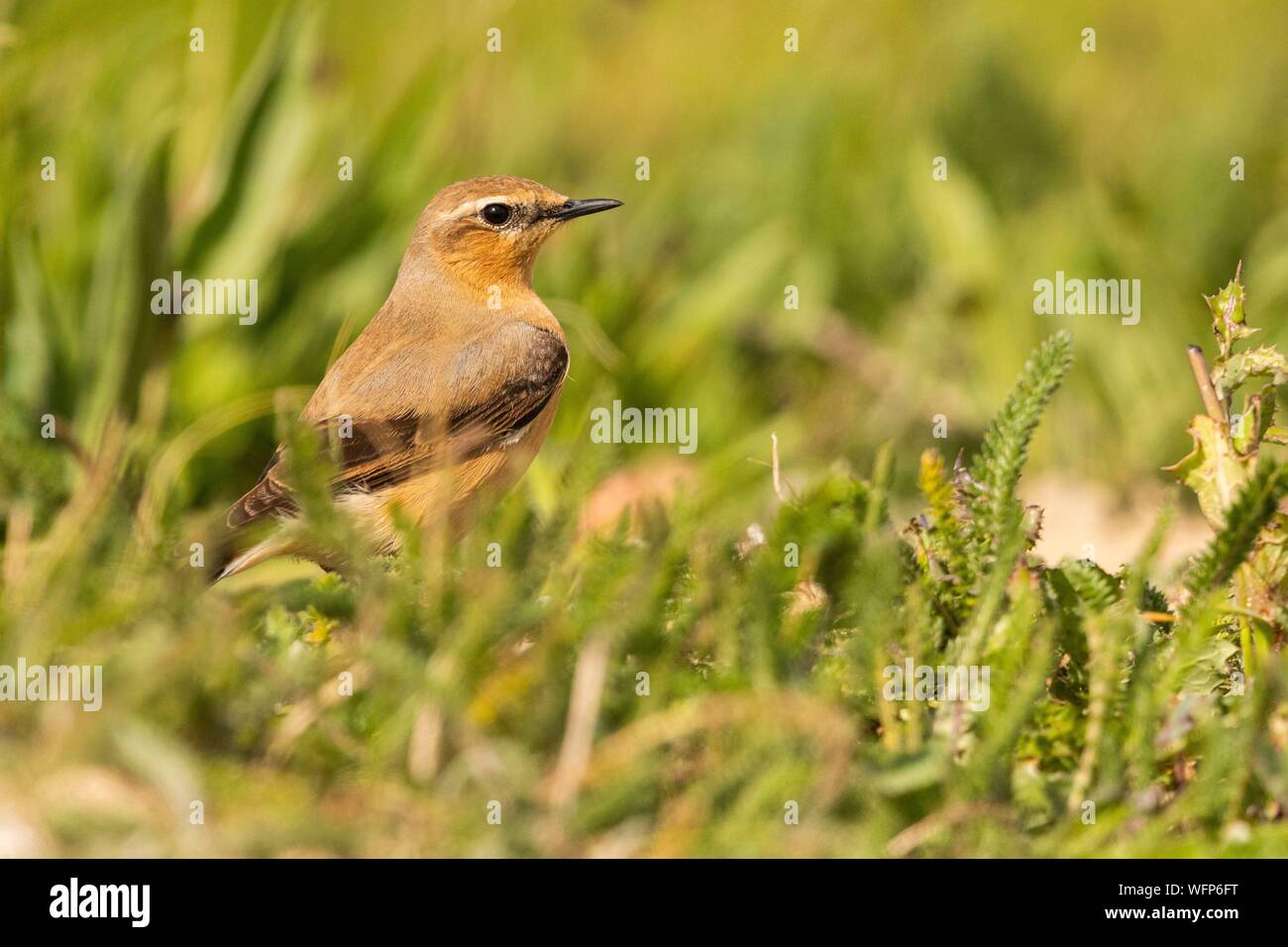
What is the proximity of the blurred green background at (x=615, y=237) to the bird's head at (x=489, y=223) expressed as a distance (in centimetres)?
38

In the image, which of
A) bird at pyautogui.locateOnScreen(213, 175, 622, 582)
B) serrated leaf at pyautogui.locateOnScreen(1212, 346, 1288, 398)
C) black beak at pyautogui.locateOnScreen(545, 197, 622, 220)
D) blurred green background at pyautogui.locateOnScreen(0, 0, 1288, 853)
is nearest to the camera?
serrated leaf at pyautogui.locateOnScreen(1212, 346, 1288, 398)

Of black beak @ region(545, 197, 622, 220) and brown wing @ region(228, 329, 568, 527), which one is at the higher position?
black beak @ region(545, 197, 622, 220)

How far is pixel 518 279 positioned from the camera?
554 cm

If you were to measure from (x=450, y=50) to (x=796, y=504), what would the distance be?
3.49 meters

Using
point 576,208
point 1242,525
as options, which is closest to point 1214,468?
point 1242,525

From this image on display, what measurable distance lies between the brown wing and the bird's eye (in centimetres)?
58

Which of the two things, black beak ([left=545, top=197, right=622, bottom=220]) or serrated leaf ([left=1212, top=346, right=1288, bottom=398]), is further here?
black beak ([left=545, top=197, right=622, bottom=220])

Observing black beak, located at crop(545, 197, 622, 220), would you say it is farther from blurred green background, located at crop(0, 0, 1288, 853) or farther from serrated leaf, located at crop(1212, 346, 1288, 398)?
serrated leaf, located at crop(1212, 346, 1288, 398)

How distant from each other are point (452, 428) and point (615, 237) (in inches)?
116

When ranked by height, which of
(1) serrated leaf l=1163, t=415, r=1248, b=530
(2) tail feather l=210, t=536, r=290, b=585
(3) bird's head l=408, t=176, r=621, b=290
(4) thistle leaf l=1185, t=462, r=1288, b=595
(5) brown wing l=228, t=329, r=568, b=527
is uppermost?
(3) bird's head l=408, t=176, r=621, b=290

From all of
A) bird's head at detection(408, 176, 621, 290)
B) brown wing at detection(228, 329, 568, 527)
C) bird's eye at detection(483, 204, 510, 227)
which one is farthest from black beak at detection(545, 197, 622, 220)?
brown wing at detection(228, 329, 568, 527)

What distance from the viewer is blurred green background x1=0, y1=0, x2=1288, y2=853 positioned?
5.10 meters

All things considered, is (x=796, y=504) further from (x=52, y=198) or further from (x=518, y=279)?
(x=52, y=198)

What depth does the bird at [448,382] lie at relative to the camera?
4672 millimetres
